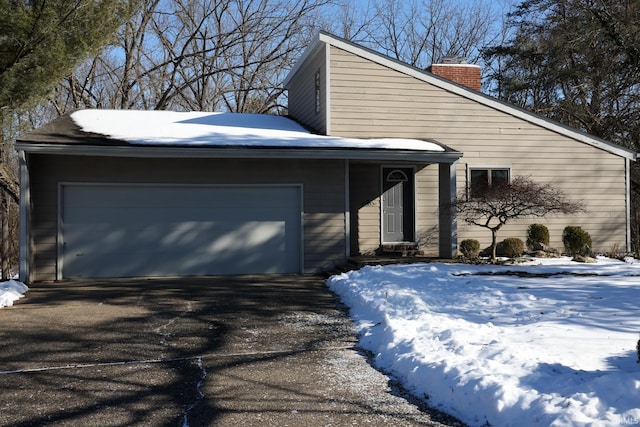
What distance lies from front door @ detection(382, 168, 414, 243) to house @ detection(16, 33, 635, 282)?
0.12ft

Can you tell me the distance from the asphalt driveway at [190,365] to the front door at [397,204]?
5061 millimetres

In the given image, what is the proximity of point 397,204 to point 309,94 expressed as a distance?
13.0 ft

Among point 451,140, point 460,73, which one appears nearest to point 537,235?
point 451,140

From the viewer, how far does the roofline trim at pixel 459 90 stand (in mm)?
14133

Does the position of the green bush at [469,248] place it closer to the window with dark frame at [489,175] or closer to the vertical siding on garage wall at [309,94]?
the window with dark frame at [489,175]

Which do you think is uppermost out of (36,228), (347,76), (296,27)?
(296,27)

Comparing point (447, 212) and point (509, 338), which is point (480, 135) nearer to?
point (447, 212)

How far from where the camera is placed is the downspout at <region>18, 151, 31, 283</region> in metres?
11.5

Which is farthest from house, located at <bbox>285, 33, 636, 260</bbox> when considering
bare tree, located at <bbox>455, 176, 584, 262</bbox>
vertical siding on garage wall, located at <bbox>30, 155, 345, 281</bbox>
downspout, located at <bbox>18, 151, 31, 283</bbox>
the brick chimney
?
downspout, located at <bbox>18, 151, 31, 283</bbox>

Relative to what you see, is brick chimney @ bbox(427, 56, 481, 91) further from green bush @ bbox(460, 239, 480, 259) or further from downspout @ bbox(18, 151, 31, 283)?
downspout @ bbox(18, 151, 31, 283)

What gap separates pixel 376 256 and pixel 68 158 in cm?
714

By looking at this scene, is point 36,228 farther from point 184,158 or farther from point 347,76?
point 347,76

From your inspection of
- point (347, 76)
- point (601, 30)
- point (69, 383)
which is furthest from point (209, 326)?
point (601, 30)

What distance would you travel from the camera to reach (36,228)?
1204cm
